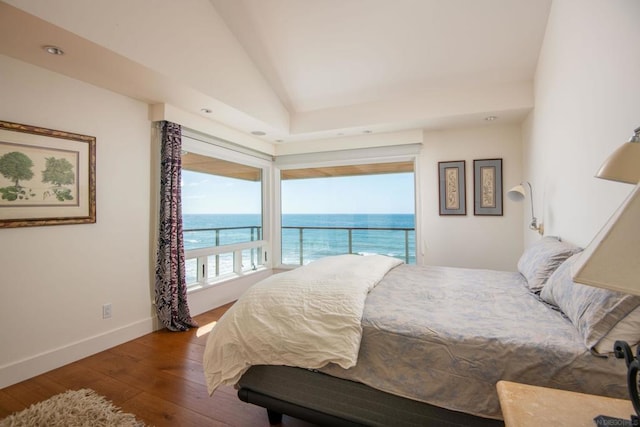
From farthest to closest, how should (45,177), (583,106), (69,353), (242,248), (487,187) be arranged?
(242,248)
(487,187)
(69,353)
(45,177)
(583,106)

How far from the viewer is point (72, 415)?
184 cm

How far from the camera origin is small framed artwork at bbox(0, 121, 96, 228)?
2.18 m

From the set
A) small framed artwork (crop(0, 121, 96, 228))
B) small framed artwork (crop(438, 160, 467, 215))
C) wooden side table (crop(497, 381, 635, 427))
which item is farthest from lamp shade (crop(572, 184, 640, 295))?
small framed artwork (crop(438, 160, 467, 215))

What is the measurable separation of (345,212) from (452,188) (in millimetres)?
2151

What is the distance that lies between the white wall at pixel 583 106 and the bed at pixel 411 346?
42cm

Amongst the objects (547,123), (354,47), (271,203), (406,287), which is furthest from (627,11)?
(271,203)

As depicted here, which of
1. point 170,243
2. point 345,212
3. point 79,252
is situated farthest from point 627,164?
point 345,212

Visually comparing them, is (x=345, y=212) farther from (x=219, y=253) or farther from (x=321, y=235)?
(x=219, y=253)

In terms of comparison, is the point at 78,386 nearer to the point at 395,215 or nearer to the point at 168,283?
the point at 168,283

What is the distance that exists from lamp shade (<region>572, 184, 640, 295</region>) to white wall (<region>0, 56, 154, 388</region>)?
3.19m

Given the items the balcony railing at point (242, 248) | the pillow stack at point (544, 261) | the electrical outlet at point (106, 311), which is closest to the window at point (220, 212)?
the balcony railing at point (242, 248)

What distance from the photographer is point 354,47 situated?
3.24m

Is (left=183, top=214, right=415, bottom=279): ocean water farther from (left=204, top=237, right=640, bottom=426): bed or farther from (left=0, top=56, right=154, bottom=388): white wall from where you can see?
(left=204, top=237, right=640, bottom=426): bed

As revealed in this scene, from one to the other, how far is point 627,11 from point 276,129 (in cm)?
328
